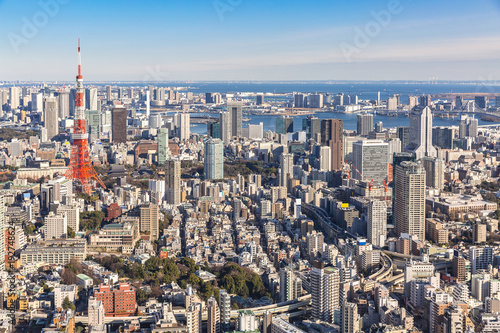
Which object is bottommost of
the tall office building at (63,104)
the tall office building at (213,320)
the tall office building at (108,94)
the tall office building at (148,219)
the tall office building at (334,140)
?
the tall office building at (213,320)

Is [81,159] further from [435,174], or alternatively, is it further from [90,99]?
[90,99]

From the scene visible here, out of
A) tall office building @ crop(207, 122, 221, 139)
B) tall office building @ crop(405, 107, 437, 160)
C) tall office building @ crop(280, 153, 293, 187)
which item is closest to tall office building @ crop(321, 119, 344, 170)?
tall office building @ crop(280, 153, 293, 187)

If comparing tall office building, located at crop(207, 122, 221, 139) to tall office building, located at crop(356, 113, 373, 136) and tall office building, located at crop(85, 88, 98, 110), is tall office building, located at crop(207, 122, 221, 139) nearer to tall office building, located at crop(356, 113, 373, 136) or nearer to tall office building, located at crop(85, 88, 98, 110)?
tall office building, located at crop(356, 113, 373, 136)

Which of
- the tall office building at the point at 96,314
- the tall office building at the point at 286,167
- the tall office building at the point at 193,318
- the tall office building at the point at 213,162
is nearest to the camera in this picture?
the tall office building at the point at 193,318

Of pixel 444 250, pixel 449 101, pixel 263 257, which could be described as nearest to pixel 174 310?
pixel 263 257

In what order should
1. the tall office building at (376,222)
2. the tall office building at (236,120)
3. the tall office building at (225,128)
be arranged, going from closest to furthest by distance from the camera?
the tall office building at (376,222) < the tall office building at (225,128) < the tall office building at (236,120)

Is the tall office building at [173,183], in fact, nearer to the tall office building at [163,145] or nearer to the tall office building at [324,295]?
the tall office building at [163,145]

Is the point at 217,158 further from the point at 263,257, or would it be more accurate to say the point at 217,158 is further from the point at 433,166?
the point at 263,257

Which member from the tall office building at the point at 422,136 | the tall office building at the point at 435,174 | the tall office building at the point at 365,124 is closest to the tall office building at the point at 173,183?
the tall office building at the point at 435,174

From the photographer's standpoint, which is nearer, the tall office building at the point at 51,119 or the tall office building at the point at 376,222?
the tall office building at the point at 376,222
